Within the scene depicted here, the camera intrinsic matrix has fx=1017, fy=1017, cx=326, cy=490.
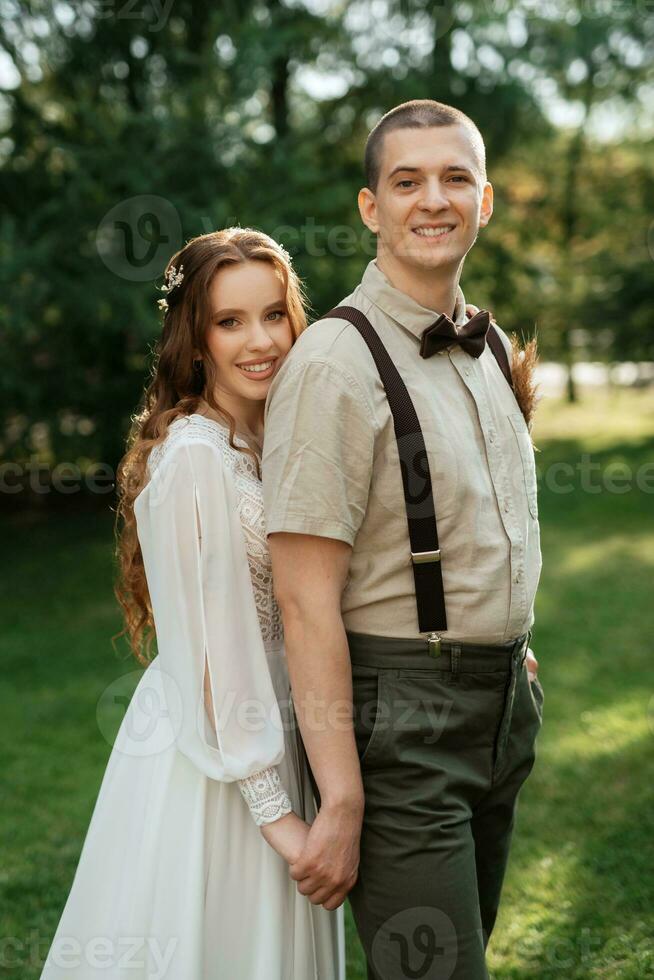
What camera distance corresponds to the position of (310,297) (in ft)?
24.8

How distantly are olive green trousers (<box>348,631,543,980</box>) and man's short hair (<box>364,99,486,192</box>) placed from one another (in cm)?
96

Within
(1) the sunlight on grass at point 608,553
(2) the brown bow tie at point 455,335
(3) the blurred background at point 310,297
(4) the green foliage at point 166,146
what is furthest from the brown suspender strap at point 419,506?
(1) the sunlight on grass at point 608,553

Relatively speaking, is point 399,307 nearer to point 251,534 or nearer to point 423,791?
point 251,534

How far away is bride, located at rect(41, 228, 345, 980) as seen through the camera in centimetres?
197

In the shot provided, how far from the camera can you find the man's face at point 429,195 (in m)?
2.00

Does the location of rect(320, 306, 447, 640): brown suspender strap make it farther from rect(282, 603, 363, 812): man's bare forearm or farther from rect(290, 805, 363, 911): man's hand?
rect(290, 805, 363, 911): man's hand

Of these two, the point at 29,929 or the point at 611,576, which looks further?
the point at 611,576

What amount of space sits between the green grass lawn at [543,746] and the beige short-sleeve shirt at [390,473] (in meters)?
1.70

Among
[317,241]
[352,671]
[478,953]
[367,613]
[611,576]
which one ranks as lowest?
[611,576]

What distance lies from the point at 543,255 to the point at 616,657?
14800mm

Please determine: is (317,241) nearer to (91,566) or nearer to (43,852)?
(91,566)

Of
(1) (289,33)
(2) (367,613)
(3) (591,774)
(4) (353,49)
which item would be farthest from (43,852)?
(4) (353,49)

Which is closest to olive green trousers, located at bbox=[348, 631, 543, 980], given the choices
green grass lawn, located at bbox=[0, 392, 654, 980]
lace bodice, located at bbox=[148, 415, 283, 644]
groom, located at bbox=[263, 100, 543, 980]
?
groom, located at bbox=[263, 100, 543, 980]

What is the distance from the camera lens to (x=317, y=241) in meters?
7.38
